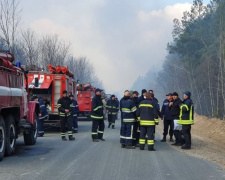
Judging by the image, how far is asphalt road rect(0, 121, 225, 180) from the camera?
25.8 feet

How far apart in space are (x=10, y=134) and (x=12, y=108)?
0.73 meters

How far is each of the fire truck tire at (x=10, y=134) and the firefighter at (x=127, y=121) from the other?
3.55 meters

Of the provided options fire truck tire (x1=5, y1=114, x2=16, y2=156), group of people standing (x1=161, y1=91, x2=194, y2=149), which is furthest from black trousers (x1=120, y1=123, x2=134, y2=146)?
fire truck tire (x1=5, y1=114, x2=16, y2=156)

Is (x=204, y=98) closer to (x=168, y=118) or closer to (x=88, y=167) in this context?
(x=168, y=118)

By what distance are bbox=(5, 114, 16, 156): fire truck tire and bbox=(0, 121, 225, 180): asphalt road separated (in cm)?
22

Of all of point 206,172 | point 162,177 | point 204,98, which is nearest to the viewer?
point 162,177

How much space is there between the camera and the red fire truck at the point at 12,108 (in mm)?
9805

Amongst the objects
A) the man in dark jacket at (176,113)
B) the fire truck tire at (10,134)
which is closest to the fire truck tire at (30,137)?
the fire truck tire at (10,134)

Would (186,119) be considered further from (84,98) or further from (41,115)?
(84,98)

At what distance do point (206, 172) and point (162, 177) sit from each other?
48.6 inches

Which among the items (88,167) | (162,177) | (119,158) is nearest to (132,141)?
(119,158)

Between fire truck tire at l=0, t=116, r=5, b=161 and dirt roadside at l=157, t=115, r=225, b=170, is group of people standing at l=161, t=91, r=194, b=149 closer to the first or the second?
dirt roadside at l=157, t=115, r=225, b=170

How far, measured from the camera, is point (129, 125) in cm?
1259

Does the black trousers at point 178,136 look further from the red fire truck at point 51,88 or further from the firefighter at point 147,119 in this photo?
the red fire truck at point 51,88
